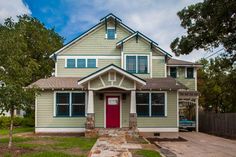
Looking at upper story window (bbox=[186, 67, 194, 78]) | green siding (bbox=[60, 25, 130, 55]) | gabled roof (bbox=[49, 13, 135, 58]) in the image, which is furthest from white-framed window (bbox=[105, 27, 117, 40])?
upper story window (bbox=[186, 67, 194, 78])

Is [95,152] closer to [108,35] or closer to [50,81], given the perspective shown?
[50,81]

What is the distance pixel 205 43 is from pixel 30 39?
2506 cm

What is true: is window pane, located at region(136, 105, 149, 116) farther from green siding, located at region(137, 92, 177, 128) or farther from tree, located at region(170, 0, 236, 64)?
tree, located at region(170, 0, 236, 64)

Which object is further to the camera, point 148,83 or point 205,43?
point 148,83

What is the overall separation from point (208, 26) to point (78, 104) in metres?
10.4

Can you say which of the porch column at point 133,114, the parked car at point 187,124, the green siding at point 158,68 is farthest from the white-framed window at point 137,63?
the parked car at point 187,124

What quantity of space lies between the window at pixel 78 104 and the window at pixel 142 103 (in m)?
3.84

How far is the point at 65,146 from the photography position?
49.1ft

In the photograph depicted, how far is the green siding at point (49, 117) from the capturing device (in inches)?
916

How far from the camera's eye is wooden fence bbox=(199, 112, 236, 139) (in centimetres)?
2492

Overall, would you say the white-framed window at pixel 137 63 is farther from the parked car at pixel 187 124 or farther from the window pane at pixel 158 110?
the parked car at pixel 187 124

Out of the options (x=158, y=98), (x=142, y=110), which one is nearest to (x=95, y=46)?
(x=142, y=110)

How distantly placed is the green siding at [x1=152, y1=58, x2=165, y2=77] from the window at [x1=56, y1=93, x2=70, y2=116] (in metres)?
6.64

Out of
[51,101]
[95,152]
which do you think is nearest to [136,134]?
[51,101]
